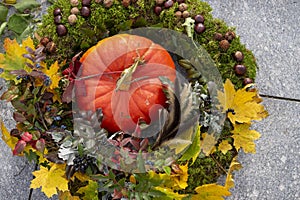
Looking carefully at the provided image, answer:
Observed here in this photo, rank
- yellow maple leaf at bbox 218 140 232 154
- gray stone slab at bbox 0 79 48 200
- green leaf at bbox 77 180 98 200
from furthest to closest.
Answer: gray stone slab at bbox 0 79 48 200 < yellow maple leaf at bbox 218 140 232 154 < green leaf at bbox 77 180 98 200

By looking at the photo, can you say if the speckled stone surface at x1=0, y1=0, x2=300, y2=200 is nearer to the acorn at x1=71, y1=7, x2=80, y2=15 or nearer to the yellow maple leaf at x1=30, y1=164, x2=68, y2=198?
the yellow maple leaf at x1=30, y1=164, x2=68, y2=198

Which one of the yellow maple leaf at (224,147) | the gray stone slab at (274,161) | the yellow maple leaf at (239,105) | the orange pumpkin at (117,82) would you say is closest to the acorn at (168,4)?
the orange pumpkin at (117,82)

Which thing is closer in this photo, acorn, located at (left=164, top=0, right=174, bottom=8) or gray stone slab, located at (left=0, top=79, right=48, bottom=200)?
acorn, located at (left=164, top=0, right=174, bottom=8)

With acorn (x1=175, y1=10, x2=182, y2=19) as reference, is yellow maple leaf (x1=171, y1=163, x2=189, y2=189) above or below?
below

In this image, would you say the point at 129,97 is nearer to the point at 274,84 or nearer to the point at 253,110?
the point at 253,110

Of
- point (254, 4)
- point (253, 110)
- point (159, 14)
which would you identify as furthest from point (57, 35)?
point (254, 4)

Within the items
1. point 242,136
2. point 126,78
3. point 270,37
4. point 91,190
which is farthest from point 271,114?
point 91,190

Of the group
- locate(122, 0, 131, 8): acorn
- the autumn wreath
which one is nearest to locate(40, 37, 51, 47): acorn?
the autumn wreath
